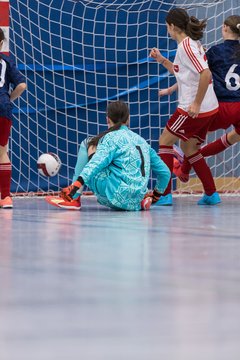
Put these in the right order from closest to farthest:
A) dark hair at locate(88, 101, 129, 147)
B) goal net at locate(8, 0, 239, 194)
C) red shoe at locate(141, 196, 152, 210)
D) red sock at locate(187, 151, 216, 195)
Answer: dark hair at locate(88, 101, 129, 147)
red shoe at locate(141, 196, 152, 210)
red sock at locate(187, 151, 216, 195)
goal net at locate(8, 0, 239, 194)

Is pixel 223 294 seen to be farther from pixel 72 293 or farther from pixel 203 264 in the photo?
pixel 203 264

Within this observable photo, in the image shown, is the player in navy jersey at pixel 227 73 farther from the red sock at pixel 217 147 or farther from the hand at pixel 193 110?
the hand at pixel 193 110

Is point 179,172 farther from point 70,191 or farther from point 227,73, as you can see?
point 70,191

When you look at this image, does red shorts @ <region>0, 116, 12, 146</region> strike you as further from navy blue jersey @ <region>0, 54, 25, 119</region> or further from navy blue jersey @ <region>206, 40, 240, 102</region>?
navy blue jersey @ <region>206, 40, 240, 102</region>

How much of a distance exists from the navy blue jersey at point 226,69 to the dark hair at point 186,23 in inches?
13.7

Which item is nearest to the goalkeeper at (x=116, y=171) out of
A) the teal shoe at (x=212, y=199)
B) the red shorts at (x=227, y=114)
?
the teal shoe at (x=212, y=199)

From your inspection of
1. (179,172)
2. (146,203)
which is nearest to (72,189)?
(146,203)

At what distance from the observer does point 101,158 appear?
5.50 metres

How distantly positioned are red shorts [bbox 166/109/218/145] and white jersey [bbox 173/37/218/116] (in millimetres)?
41

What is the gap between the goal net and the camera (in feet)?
26.3

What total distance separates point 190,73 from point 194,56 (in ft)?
0.53

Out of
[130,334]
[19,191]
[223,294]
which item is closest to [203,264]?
[223,294]

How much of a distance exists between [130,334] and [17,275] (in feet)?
3.00

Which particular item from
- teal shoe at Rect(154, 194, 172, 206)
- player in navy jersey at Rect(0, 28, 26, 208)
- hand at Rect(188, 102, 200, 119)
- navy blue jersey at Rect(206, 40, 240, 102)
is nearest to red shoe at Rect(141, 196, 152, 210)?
teal shoe at Rect(154, 194, 172, 206)
